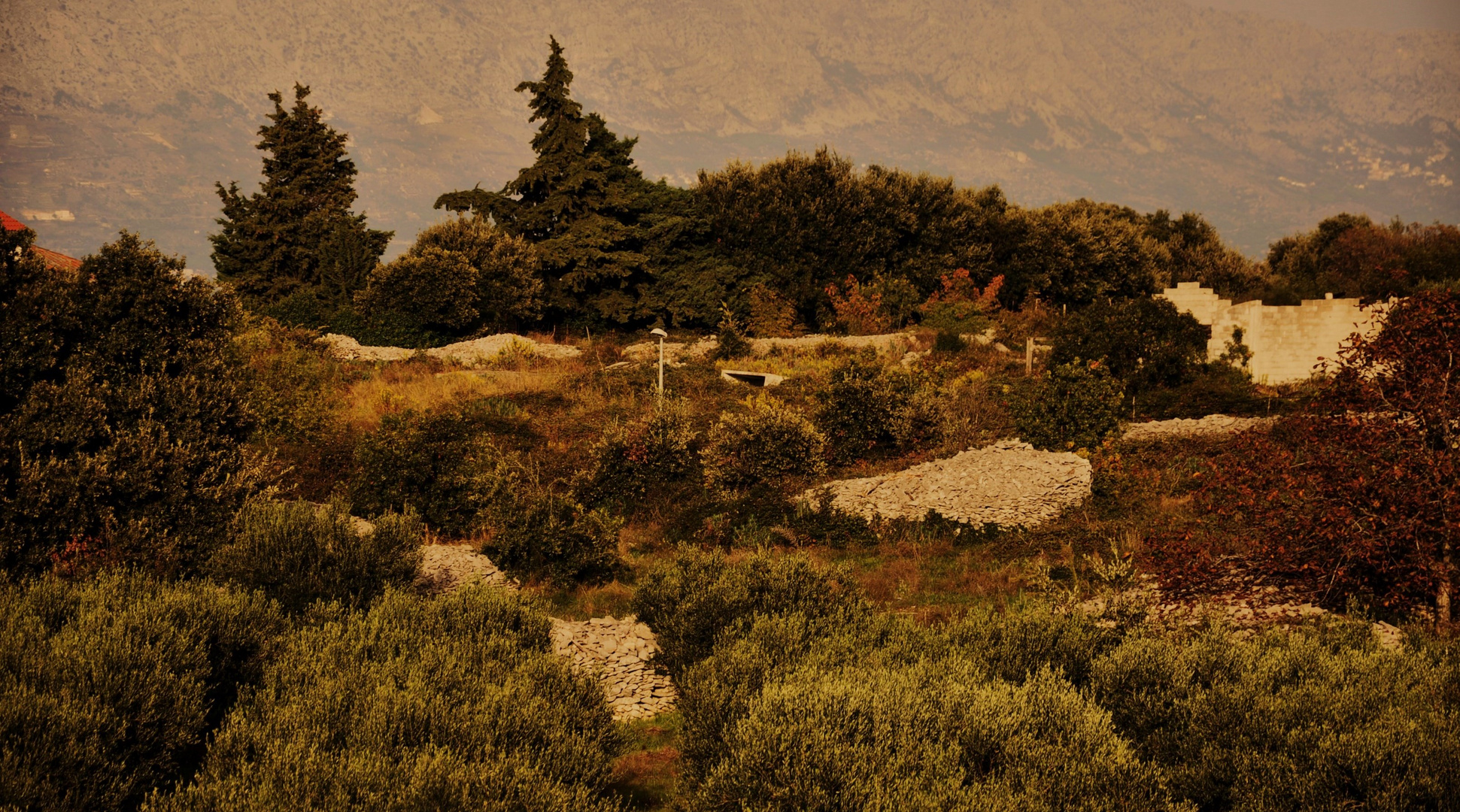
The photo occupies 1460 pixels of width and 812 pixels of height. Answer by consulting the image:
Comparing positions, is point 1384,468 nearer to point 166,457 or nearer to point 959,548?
point 959,548

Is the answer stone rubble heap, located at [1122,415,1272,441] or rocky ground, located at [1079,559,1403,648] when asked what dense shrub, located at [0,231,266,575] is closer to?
rocky ground, located at [1079,559,1403,648]

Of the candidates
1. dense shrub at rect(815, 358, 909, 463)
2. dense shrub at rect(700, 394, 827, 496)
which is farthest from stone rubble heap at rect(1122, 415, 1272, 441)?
dense shrub at rect(700, 394, 827, 496)

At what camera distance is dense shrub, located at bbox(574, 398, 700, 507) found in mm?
16312

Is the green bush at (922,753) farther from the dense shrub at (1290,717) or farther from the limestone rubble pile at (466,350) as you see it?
the limestone rubble pile at (466,350)

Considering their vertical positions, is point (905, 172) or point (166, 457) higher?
point (905, 172)

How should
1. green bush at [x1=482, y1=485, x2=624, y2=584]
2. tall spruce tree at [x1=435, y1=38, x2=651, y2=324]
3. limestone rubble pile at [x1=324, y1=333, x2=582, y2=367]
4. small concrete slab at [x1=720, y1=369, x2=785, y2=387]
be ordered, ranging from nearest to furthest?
green bush at [x1=482, y1=485, x2=624, y2=584]
small concrete slab at [x1=720, y1=369, x2=785, y2=387]
limestone rubble pile at [x1=324, y1=333, x2=582, y2=367]
tall spruce tree at [x1=435, y1=38, x2=651, y2=324]

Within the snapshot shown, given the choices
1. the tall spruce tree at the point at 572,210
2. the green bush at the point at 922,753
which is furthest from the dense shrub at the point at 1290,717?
the tall spruce tree at the point at 572,210

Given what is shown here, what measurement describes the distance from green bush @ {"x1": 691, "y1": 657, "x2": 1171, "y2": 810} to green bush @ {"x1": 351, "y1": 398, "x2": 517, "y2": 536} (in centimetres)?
867

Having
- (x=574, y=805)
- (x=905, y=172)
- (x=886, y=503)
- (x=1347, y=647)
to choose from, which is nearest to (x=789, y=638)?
(x=574, y=805)

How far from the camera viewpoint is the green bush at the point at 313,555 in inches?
375

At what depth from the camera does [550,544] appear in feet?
41.2

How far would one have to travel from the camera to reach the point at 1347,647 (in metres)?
7.70

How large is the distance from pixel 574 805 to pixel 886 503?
10.3 meters

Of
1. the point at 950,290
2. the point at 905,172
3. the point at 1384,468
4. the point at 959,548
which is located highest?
the point at 905,172
